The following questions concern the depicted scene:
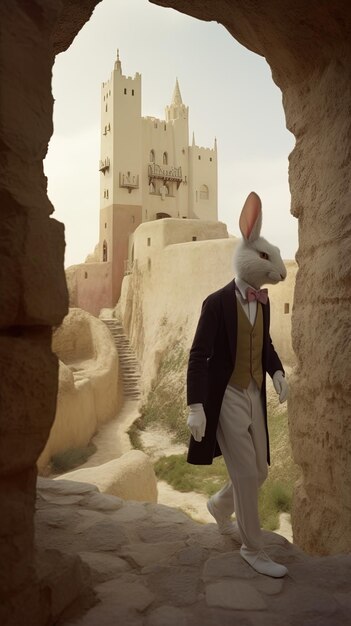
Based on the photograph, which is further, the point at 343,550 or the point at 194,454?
the point at 343,550

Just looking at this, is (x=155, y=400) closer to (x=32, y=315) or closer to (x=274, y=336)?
(x=274, y=336)

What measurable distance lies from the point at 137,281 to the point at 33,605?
20.8m

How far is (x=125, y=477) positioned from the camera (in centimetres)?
686

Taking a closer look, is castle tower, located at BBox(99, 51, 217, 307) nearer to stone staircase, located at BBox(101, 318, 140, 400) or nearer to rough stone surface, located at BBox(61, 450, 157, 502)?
stone staircase, located at BBox(101, 318, 140, 400)

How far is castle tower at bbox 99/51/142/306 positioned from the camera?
28.2 m

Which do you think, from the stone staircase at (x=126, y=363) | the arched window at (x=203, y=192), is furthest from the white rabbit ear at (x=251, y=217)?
the arched window at (x=203, y=192)

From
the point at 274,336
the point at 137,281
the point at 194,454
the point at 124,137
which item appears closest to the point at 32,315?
the point at 194,454

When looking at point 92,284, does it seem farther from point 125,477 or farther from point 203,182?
point 125,477

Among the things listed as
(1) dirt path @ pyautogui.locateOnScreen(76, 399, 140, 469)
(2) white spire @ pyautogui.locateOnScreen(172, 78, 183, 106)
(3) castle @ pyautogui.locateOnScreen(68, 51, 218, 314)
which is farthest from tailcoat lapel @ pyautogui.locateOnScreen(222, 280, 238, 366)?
(2) white spire @ pyautogui.locateOnScreen(172, 78, 183, 106)

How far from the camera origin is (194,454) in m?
2.98

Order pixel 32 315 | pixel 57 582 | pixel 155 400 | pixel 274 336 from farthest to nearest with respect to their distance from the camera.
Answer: pixel 155 400 < pixel 274 336 < pixel 57 582 < pixel 32 315

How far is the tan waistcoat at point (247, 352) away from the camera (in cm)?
300

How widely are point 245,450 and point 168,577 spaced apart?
74 centimetres

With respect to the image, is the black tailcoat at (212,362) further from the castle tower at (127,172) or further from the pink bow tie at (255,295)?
the castle tower at (127,172)
